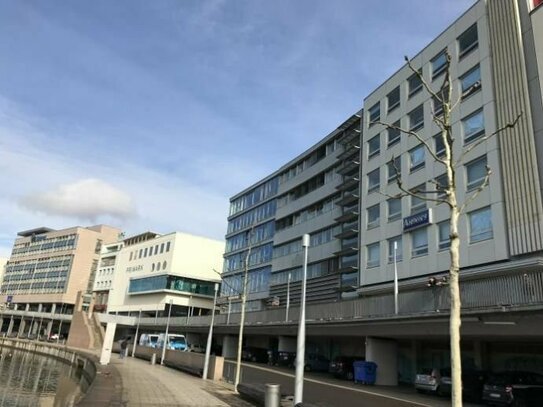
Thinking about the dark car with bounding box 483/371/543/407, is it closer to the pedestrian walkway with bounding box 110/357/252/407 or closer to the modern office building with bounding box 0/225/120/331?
the pedestrian walkway with bounding box 110/357/252/407

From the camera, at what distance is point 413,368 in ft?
106

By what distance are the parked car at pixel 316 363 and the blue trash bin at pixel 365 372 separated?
10.4 m

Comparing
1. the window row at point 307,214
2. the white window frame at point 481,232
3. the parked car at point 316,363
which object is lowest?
the parked car at point 316,363

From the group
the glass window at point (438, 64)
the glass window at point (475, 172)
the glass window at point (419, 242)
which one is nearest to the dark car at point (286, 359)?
the glass window at point (419, 242)

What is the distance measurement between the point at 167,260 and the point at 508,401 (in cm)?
7604

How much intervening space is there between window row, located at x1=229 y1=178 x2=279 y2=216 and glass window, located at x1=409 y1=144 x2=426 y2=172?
106 feet

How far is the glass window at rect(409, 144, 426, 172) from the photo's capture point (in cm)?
3559

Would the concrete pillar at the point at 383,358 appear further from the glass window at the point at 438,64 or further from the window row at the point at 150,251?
the window row at the point at 150,251

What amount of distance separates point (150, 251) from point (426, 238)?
240 ft

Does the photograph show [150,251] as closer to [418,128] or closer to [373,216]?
[373,216]

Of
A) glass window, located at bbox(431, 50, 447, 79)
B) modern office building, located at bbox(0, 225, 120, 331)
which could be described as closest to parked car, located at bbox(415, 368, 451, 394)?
glass window, located at bbox(431, 50, 447, 79)

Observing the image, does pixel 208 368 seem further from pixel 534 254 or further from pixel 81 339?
pixel 81 339

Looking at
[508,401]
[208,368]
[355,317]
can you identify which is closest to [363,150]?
[355,317]

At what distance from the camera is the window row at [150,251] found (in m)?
93.6
